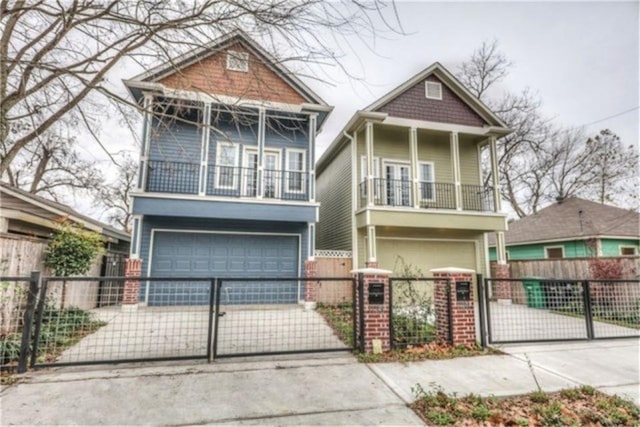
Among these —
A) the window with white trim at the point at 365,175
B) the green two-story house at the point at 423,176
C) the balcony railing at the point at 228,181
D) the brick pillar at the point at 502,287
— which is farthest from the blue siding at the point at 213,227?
the brick pillar at the point at 502,287

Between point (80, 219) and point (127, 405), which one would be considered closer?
point (127, 405)

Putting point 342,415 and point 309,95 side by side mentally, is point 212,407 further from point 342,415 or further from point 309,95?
point 309,95

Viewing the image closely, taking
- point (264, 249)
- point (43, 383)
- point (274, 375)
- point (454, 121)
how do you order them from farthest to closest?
point (454, 121)
point (264, 249)
point (274, 375)
point (43, 383)

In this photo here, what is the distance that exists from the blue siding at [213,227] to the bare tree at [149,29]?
18.8 feet

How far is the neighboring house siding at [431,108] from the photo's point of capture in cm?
1176

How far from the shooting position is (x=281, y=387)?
3.87m

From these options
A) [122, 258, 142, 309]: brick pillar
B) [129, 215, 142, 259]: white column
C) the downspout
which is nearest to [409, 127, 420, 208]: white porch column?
the downspout

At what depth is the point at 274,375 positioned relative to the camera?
167 inches

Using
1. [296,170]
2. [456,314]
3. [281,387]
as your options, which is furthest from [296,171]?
[281,387]

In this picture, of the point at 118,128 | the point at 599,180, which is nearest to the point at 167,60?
the point at 118,128

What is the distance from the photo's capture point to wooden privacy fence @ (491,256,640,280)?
9.66 meters

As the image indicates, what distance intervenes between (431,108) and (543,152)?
13.9 meters

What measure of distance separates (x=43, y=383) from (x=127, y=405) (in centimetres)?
136

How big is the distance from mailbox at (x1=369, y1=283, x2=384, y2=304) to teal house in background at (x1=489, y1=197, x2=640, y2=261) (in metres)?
12.9
